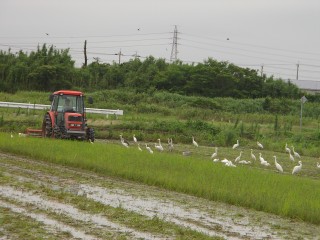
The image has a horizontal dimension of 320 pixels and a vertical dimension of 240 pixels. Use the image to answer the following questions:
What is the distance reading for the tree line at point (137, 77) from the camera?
45.9 metres

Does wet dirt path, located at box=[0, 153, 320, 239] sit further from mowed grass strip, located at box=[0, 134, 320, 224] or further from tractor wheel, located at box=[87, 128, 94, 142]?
tractor wheel, located at box=[87, 128, 94, 142]

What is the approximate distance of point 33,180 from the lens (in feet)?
41.0

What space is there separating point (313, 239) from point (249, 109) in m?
37.2

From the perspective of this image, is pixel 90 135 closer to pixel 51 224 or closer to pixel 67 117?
pixel 67 117

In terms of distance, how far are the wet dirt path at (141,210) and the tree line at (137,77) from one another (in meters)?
33.2

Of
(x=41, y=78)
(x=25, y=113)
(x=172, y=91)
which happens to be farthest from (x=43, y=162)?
(x=172, y=91)

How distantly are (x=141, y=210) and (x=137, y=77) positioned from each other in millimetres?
41243

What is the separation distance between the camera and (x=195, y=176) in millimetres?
13320

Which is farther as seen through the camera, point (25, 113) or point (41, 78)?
point (41, 78)

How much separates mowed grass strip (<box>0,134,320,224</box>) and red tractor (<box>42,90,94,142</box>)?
139 centimetres

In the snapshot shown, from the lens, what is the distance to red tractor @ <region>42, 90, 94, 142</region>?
20312mm

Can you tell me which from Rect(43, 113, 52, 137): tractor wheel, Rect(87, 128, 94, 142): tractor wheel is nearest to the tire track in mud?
Rect(43, 113, 52, 137): tractor wheel

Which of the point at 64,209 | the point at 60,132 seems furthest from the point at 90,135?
the point at 64,209

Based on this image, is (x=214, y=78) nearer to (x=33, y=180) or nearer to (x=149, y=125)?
(x=149, y=125)
